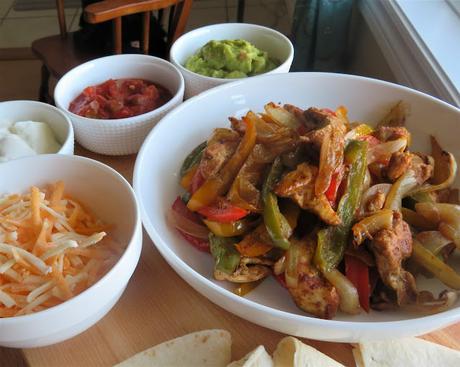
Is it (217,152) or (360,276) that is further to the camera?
(217,152)

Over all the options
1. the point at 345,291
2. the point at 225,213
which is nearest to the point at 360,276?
the point at 345,291

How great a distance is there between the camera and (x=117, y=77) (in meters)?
1.42

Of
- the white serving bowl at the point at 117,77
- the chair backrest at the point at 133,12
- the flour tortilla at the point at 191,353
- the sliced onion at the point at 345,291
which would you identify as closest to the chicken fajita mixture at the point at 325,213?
the sliced onion at the point at 345,291

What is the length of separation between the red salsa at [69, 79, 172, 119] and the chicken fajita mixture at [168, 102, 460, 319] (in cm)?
30

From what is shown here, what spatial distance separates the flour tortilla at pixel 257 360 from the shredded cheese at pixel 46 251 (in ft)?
0.94

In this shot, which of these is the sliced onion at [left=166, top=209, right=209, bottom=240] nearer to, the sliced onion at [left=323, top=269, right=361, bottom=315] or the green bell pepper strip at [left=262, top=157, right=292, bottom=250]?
the green bell pepper strip at [left=262, top=157, right=292, bottom=250]

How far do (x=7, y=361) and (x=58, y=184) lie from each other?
101 cm

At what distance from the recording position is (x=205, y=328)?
3.02 ft

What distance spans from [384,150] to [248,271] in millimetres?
386

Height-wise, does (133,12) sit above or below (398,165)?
below

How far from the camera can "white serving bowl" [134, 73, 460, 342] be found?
2.64 feet

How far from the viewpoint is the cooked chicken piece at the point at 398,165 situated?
39.3 inches

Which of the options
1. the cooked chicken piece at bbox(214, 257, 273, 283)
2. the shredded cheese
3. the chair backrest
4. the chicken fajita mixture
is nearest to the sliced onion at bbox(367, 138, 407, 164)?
the chicken fajita mixture

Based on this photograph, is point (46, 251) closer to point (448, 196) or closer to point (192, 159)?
point (192, 159)
